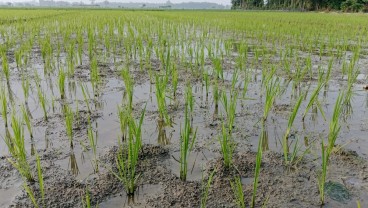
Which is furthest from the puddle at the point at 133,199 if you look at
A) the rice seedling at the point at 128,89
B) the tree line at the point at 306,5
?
the tree line at the point at 306,5

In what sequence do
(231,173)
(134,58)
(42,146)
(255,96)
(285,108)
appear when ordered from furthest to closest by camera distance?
(134,58)
(255,96)
(285,108)
(42,146)
(231,173)

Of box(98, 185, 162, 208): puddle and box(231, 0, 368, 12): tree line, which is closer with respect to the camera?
box(98, 185, 162, 208): puddle

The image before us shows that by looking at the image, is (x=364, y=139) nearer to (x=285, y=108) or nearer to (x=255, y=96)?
(x=285, y=108)

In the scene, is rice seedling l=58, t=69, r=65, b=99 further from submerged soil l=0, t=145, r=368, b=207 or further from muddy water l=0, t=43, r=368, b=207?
submerged soil l=0, t=145, r=368, b=207

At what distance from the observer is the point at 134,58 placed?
5.31 metres

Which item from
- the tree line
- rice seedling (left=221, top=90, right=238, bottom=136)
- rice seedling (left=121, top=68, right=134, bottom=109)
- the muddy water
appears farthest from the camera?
the tree line

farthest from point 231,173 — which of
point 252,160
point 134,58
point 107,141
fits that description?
point 134,58

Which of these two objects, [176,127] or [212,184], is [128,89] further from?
[212,184]

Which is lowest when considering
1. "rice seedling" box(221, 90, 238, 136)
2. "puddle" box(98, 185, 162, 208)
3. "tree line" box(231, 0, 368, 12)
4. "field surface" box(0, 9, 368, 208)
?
"puddle" box(98, 185, 162, 208)

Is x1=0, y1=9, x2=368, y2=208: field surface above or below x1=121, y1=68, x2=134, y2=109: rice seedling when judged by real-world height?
below

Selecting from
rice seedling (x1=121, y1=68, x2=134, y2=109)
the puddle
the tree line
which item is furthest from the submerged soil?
the tree line

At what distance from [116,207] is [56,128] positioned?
121cm

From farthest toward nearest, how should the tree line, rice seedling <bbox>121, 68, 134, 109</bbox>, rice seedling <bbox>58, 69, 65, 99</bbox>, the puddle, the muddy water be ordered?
1. the tree line
2. rice seedling <bbox>58, 69, 65, 99</bbox>
3. rice seedling <bbox>121, 68, 134, 109</bbox>
4. the muddy water
5. the puddle

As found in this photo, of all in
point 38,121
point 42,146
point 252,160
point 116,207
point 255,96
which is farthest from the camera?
point 255,96
